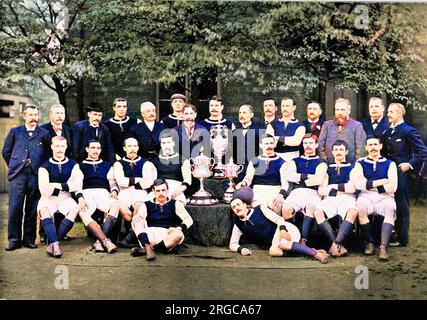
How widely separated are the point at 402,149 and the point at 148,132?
247cm

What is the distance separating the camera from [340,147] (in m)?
5.02

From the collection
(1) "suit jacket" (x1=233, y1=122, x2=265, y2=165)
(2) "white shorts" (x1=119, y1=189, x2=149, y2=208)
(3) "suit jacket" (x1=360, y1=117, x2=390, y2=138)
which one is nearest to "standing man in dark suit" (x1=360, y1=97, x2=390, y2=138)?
(3) "suit jacket" (x1=360, y1=117, x2=390, y2=138)

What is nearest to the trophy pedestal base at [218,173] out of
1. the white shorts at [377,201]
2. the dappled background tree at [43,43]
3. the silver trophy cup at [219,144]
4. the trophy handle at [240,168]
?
the silver trophy cup at [219,144]

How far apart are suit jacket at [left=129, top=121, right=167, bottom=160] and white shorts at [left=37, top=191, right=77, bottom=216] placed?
0.82 m

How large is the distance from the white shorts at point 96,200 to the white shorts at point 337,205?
2.01m

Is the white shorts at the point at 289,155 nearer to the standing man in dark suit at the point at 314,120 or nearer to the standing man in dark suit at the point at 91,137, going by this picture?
the standing man in dark suit at the point at 314,120

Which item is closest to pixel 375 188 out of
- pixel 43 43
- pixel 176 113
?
pixel 176 113

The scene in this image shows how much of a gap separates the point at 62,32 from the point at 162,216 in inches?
80.2

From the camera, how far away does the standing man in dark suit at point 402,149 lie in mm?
5070

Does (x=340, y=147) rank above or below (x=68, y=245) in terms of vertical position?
above

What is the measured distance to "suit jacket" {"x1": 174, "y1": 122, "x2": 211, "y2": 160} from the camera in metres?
5.09

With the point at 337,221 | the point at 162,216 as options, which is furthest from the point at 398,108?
the point at 162,216
